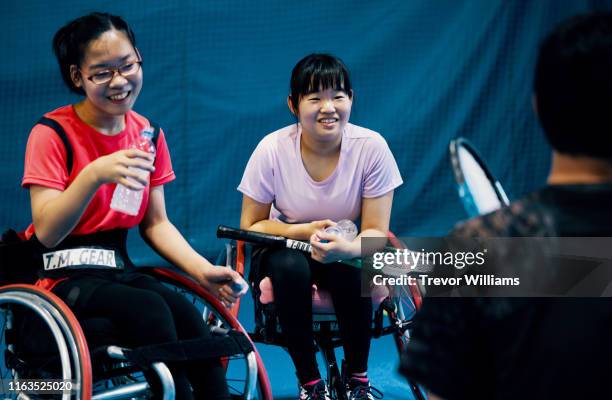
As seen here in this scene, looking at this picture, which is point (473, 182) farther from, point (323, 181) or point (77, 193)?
point (323, 181)

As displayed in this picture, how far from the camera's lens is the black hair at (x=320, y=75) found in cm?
264

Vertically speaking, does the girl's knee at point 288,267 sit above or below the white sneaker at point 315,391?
above

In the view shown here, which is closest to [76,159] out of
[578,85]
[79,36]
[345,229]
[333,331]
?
[79,36]

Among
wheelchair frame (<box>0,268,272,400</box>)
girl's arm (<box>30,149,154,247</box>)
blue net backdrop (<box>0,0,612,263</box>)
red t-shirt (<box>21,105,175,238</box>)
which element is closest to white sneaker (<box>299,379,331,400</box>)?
wheelchair frame (<box>0,268,272,400</box>)

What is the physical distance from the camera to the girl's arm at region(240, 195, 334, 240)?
258 cm

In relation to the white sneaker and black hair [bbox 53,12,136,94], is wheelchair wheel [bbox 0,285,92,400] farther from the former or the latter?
the white sneaker

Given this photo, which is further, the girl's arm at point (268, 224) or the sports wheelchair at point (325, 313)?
the girl's arm at point (268, 224)

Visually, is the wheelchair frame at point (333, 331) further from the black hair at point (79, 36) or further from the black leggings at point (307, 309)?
the black hair at point (79, 36)

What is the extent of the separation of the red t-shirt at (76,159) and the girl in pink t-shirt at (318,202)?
1.74 feet

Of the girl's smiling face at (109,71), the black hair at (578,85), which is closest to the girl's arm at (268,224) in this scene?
the girl's smiling face at (109,71)

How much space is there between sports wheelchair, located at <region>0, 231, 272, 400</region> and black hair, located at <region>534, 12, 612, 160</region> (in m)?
1.09

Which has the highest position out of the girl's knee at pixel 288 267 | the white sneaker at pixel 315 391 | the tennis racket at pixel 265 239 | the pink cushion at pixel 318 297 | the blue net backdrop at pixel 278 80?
the blue net backdrop at pixel 278 80

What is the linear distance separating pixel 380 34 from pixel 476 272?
4.12 metres

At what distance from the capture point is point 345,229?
2.58 metres
